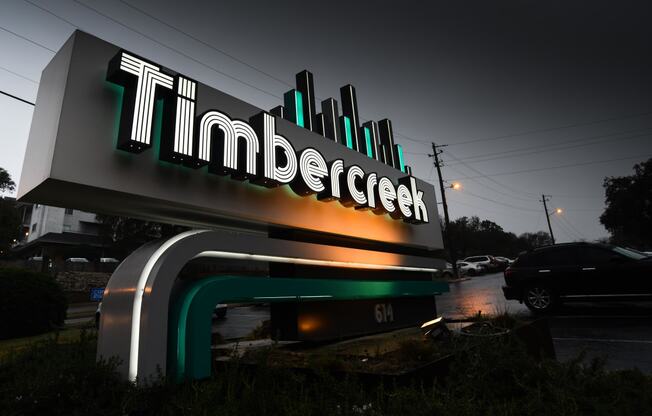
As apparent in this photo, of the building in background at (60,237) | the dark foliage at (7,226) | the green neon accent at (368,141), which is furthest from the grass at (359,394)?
the building in background at (60,237)

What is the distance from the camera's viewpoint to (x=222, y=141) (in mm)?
5609

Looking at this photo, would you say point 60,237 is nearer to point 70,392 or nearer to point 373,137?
point 373,137

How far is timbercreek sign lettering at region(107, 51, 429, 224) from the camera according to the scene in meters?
4.75

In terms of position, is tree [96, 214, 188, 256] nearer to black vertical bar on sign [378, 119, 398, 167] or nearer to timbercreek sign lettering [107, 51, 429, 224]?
black vertical bar on sign [378, 119, 398, 167]

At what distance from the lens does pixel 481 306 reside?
12.7 m

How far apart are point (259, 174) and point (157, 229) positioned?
36133 mm

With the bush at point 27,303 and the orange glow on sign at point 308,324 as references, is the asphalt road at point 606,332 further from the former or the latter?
the bush at point 27,303

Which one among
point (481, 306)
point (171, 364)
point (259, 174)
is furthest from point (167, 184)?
point (481, 306)

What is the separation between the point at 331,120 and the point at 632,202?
43.1m

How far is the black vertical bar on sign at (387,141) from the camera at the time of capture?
1093 centimetres

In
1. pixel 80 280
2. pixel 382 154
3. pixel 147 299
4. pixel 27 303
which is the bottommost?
pixel 147 299

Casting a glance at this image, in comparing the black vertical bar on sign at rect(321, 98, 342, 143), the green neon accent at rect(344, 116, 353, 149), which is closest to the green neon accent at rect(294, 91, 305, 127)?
the black vertical bar on sign at rect(321, 98, 342, 143)

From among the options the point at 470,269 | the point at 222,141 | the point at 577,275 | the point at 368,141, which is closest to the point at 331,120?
the point at 368,141

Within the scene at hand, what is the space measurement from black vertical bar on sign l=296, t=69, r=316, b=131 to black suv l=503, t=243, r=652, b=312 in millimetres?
7634
